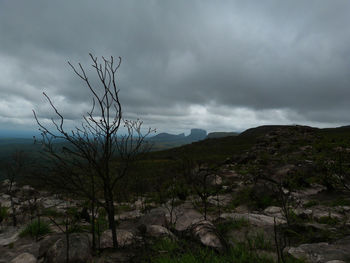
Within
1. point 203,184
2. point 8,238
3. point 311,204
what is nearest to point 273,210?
point 311,204

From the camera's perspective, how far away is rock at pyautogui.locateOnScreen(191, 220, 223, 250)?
3.47 meters

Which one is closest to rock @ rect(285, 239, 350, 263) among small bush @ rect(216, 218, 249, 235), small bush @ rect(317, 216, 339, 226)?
small bush @ rect(216, 218, 249, 235)

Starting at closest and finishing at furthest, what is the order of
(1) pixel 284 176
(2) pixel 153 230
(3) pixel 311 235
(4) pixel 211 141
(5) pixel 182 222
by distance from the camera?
(3) pixel 311 235 < (2) pixel 153 230 < (5) pixel 182 222 < (1) pixel 284 176 < (4) pixel 211 141

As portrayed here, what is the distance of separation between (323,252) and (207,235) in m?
1.92

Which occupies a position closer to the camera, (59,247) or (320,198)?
(59,247)

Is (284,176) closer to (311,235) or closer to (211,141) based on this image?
(311,235)

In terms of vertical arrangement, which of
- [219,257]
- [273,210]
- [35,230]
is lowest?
[35,230]

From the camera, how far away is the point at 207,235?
3668mm

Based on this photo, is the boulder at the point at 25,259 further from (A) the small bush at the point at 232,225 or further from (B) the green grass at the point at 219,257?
(A) the small bush at the point at 232,225

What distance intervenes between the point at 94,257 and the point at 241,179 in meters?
9.77

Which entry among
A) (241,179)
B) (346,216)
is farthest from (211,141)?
(346,216)

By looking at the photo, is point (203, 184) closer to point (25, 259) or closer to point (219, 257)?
point (219, 257)

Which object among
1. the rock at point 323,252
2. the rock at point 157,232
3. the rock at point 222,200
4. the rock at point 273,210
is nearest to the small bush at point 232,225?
the rock at point 157,232

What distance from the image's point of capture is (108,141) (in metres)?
3.94
